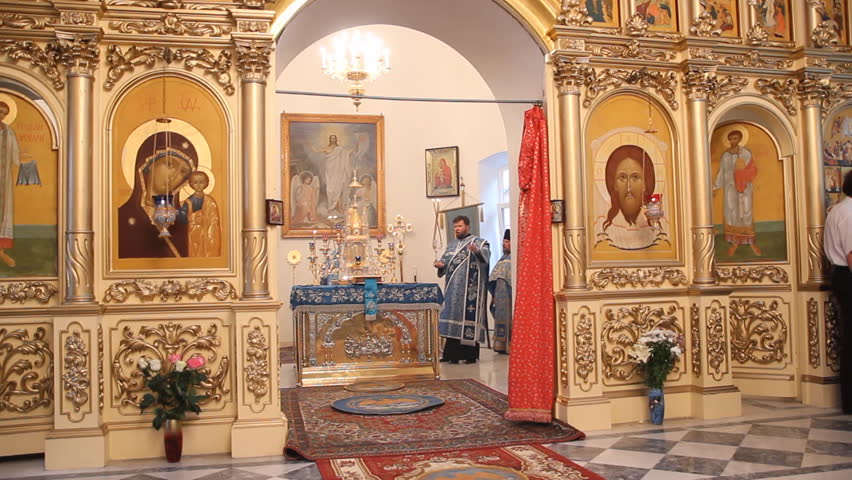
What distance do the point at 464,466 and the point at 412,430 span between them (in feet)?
4.20

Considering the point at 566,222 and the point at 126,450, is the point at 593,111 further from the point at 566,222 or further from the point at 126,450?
the point at 126,450

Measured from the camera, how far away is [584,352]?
685cm

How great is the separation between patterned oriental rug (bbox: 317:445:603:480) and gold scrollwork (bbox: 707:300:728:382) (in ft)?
7.07

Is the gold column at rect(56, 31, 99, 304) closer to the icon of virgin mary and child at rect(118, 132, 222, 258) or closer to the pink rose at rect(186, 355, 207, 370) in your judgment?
the icon of virgin mary and child at rect(118, 132, 222, 258)

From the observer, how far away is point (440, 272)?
1150cm

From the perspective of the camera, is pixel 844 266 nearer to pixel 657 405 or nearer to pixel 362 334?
pixel 657 405

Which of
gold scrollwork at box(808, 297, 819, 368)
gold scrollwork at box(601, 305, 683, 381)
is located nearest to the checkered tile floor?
gold scrollwork at box(601, 305, 683, 381)

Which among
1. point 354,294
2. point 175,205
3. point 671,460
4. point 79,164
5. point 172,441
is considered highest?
point 79,164

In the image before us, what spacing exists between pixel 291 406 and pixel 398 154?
308 inches

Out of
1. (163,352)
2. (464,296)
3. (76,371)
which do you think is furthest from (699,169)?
(76,371)

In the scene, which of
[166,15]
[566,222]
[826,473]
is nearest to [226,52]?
[166,15]

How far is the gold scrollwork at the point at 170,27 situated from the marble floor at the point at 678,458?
3.43 metres

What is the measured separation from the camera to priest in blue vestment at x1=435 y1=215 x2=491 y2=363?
36.7ft

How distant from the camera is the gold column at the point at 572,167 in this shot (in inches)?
272
